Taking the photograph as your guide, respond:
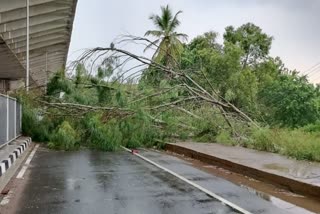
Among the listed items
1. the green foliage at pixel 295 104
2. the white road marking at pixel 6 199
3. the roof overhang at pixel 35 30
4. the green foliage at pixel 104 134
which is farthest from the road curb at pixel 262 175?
the green foliage at pixel 295 104

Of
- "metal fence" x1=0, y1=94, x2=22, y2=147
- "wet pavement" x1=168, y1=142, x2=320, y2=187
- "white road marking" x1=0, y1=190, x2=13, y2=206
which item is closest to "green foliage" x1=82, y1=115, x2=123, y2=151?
"metal fence" x1=0, y1=94, x2=22, y2=147

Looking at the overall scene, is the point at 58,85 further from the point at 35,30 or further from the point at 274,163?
the point at 35,30

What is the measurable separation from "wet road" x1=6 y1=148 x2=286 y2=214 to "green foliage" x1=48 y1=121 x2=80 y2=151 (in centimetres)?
443

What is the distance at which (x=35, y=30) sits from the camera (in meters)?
34.1

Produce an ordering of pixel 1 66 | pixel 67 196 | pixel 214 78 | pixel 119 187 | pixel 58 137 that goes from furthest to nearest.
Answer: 1. pixel 1 66
2. pixel 214 78
3. pixel 58 137
4. pixel 119 187
5. pixel 67 196

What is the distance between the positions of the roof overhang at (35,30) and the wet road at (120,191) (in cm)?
1020

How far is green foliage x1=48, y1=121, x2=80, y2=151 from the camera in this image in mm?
18797

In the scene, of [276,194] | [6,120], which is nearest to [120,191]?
[276,194]

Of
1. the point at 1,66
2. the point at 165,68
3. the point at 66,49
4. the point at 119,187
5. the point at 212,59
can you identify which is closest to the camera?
the point at 119,187

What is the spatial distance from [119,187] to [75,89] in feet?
39.7

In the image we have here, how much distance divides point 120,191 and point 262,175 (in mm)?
3602

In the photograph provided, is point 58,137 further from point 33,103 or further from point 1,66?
point 1,66

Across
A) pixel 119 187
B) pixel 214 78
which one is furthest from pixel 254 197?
pixel 214 78

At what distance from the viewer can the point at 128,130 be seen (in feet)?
64.1
